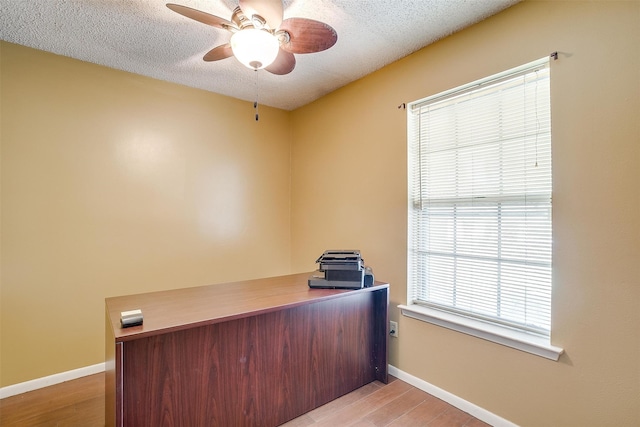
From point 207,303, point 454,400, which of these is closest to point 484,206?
point 454,400

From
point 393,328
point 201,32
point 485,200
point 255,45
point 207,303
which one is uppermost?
point 201,32

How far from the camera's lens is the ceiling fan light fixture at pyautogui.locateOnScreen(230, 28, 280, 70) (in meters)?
1.50

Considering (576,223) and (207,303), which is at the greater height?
(576,223)

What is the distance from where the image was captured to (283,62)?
193cm

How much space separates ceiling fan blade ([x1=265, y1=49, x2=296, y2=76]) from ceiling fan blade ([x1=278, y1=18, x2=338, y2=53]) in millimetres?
61

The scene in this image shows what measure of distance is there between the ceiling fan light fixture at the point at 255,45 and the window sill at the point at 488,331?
1.88m

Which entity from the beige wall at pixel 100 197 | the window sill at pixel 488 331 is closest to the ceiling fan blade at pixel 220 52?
the beige wall at pixel 100 197

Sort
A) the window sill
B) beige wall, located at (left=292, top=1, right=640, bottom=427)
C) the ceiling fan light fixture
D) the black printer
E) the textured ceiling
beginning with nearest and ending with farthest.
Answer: beige wall, located at (left=292, top=1, right=640, bottom=427)
the ceiling fan light fixture
the window sill
the textured ceiling
the black printer

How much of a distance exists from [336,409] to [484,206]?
159 centimetres

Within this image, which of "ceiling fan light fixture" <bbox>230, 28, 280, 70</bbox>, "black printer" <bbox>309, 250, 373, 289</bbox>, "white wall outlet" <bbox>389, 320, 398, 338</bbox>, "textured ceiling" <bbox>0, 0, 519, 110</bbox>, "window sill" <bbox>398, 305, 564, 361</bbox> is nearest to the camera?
"ceiling fan light fixture" <bbox>230, 28, 280, 70</bbox>

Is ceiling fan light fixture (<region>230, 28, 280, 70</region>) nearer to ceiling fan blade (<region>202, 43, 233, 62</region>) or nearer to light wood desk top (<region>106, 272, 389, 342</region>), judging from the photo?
ceiling fan blade (<region>202, 43, 233, 62</region>)

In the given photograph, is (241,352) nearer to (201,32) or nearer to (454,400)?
(454,400)

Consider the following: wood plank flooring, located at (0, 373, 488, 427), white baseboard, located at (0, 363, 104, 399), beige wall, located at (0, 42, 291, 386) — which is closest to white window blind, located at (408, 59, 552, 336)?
wood plank flooring, located at (0, 373, 488, 427)

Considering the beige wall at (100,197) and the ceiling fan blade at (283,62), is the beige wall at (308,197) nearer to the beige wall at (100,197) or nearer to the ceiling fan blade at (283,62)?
the beige wall at (100,197)
